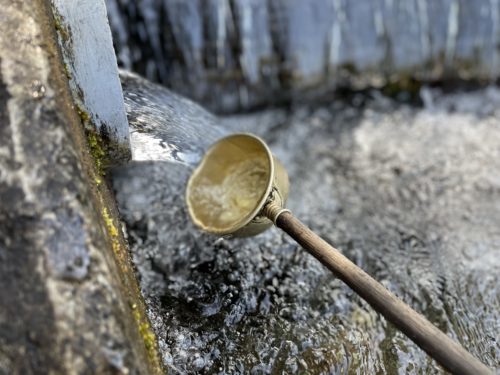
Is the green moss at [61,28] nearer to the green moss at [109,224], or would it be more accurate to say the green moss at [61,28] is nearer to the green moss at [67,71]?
the green moss at [67,71]

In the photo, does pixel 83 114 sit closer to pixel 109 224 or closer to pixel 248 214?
pixel 109 224

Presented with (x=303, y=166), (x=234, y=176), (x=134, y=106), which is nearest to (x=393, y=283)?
(x=234, y=176)

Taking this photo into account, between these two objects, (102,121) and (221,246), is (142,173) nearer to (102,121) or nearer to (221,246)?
(221,246)

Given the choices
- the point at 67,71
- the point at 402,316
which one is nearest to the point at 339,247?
the point at 402,316

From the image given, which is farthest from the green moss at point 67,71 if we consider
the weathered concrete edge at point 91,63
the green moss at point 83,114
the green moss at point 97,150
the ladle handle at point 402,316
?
the ladle handle at point 402,316

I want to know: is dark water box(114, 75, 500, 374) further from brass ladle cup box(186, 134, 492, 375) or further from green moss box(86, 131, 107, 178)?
green moss box(86, 131, 107, 178)

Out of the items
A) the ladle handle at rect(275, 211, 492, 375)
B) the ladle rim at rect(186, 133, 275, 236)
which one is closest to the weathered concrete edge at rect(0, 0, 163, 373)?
the ladle rim at rect(186, 133, 275, 236)
